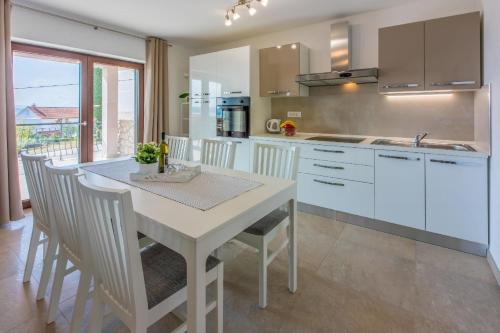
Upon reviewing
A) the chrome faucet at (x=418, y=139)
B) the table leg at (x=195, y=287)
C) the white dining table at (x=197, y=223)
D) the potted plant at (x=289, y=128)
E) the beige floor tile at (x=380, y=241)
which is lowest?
the beige floor tile at (x=380, y=241)

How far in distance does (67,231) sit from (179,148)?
151 cm

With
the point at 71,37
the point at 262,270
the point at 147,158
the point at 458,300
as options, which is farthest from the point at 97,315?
the point at 71,37

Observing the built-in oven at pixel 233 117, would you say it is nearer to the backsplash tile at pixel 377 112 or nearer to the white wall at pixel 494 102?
the backsplash tile at pixel 377 112

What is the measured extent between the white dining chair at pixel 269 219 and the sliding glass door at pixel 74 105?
2.71 m

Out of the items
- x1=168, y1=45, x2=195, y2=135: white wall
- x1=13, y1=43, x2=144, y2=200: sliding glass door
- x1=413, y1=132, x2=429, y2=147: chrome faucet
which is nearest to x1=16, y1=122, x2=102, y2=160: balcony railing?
x1=13, y1=43, x2=144, y2=200: sliding glass door

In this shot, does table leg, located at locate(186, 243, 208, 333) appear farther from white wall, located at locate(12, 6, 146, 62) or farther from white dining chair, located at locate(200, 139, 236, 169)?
white wall, located at locate(12, 6, 146, 62)

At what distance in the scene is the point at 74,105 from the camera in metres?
3.64

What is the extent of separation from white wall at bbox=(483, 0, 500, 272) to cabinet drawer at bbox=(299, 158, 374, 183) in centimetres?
95

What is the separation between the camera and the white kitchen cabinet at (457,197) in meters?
2.27

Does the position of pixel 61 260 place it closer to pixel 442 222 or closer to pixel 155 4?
pixel 155 4

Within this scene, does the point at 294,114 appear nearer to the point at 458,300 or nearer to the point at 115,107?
the point at 115,107

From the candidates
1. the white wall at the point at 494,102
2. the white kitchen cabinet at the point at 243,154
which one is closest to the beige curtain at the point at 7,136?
the white kitchen cabinet at the point at 243,154

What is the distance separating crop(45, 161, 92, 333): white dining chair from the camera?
4.31ft

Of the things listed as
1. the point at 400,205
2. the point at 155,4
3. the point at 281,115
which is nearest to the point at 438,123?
the point at 400,205
